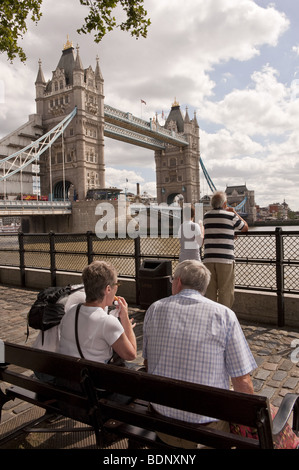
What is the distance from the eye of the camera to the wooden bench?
4.45 ft

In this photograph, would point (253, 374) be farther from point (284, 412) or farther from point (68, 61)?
point (68, 61)

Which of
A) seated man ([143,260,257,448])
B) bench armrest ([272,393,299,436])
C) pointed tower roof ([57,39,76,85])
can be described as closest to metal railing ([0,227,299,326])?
bench armrest ([272,393,299,436])

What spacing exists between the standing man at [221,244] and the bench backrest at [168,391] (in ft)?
8.49

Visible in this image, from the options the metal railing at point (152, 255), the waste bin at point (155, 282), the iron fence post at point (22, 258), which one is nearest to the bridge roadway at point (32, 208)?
the metal railing at point (152, 255)

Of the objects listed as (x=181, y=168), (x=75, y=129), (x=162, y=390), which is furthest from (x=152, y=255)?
(x=181, y=168)

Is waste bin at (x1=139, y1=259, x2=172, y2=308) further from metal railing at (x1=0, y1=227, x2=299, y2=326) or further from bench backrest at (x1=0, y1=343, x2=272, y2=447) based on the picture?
bench backrest at (x1=0, y1=343, x2=272, y2=447)

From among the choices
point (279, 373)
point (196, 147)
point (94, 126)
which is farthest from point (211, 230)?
point (196, 147)

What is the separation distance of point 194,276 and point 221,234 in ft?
7.80

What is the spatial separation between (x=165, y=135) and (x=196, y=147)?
50.1 ft

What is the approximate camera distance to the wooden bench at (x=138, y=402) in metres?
1.36

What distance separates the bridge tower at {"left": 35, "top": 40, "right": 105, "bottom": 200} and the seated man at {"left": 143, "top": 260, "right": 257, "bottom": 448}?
50.7 metres

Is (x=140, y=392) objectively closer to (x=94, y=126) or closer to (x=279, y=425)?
(x=279, y=425)

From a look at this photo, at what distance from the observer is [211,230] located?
13.6 ft

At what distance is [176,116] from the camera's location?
305ft
